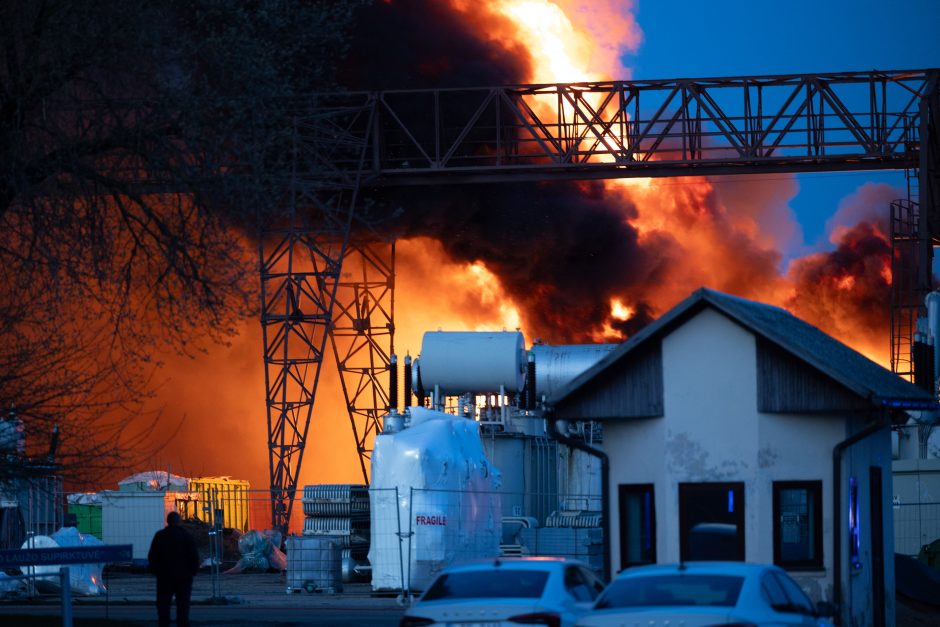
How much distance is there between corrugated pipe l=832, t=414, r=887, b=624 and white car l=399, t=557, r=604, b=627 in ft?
16.0

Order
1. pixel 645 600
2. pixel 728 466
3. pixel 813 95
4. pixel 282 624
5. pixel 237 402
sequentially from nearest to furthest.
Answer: pixel 645 600 → pixel 728 466 → pixel 282 624 → pixel 813 95 → pixel 237 402

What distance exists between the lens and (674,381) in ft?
63.8

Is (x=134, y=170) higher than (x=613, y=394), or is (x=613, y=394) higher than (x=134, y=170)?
(x=134, y=170)

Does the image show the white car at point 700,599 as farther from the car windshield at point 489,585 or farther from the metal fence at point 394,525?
the metal fence at point 394,525

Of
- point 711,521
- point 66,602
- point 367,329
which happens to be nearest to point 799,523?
point 711,521

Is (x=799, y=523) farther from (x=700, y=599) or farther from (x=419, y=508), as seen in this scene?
(x=419, y=508)

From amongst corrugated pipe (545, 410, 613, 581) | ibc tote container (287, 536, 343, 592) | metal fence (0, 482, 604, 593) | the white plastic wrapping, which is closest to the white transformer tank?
metal fence (0, 482, 604, 593)

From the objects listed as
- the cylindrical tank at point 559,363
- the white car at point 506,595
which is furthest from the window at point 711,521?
the cylindrical tank at point 559,363

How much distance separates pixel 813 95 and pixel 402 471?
76.3 ft

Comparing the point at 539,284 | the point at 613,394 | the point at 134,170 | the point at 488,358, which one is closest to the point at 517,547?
the point at 488,358

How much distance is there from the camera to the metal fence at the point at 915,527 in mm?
37938

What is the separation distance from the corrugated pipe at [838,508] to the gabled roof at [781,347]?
1.80ft

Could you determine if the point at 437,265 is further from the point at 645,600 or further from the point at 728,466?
the point at 645,600

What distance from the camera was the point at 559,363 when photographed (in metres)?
46.2
